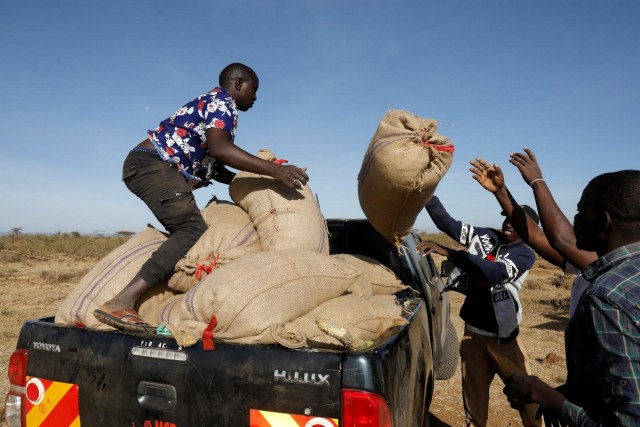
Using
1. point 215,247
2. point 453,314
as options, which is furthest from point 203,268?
point 453,314

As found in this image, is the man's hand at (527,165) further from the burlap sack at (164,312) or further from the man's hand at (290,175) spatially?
the burlap sack at (164,312)

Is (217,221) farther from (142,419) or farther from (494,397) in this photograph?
(494,397)

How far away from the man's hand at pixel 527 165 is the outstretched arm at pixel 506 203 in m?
0.22

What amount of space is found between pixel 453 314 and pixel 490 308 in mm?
5758

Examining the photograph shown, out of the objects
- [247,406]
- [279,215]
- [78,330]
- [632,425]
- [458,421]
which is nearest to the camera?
[632,425]

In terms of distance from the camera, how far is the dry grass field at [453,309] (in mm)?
4602

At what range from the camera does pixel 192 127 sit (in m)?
2.98

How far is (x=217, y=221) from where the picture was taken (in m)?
2.91

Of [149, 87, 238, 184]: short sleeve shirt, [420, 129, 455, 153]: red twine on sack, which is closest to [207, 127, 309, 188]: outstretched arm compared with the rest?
[149, 87, 238, 184]: short sleeve shirt

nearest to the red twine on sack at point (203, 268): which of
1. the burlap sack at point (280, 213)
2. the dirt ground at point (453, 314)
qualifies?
the burlap sack at point (280, 213)

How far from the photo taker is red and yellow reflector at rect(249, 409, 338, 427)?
1.65 meters

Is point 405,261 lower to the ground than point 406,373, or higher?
higher

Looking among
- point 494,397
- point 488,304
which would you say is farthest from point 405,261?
point 494,397

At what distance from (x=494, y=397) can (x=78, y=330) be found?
4.11 metres
